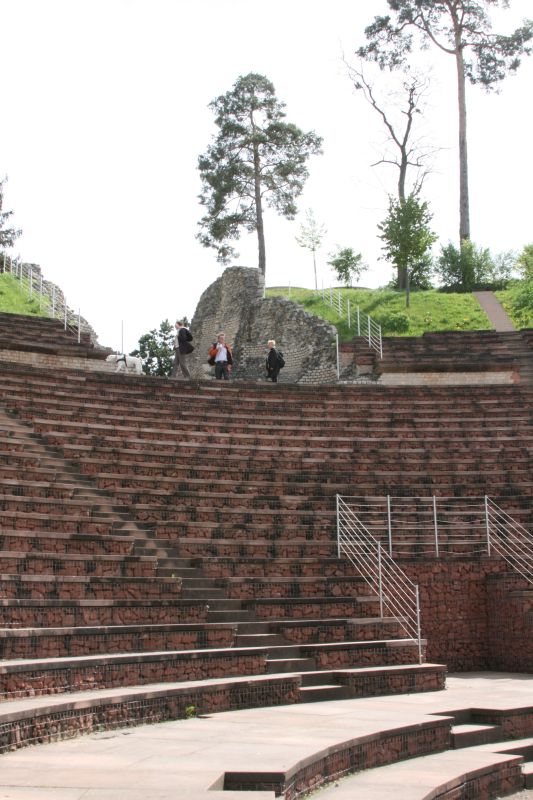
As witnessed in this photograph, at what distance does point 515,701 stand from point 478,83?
3147cm

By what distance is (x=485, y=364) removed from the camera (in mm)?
22094

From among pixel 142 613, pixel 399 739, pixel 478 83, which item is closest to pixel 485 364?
pixel 142 613

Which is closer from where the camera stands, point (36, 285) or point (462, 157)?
point (36, 285)

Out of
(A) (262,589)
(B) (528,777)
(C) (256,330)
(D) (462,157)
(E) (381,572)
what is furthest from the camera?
(D) (462,157)

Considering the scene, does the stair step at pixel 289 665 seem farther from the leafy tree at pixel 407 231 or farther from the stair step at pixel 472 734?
the leafy tree at pixel 407 231

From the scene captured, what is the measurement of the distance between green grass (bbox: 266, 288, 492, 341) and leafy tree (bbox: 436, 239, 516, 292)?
0.86 m

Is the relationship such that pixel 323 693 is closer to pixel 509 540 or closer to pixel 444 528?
pixel 444 528

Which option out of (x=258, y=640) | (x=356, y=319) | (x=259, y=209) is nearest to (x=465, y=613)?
(x=258, y=640)

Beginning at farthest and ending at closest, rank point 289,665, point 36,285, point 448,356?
1. point 36,285
2. point 448,356
3. point 289,665

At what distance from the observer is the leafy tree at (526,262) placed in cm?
3240

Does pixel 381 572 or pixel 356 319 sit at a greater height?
pixel 356 319

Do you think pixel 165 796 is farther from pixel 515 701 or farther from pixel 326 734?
pixel 515 701

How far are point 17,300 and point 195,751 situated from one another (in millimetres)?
23429

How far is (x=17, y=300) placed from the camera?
27859mm
